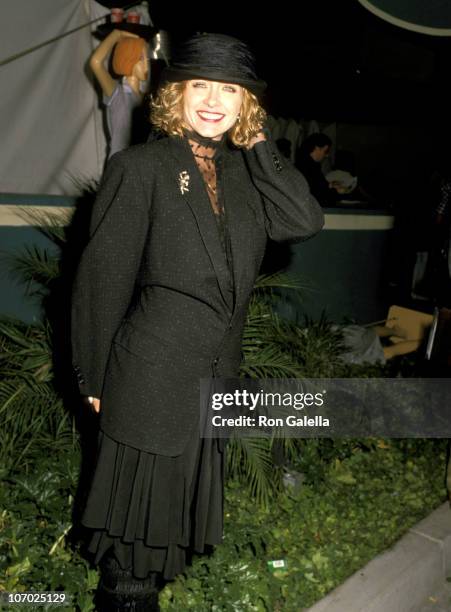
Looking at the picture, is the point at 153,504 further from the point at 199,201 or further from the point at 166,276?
the point at 199,201

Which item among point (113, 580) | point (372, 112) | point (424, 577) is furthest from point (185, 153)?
point (372, 112)

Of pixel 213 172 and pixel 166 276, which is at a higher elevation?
pixel 213 172

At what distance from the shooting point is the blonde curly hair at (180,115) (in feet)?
6.58

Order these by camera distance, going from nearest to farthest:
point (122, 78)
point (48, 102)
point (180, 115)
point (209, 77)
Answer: point (209, 77), point (180, 115), point (122, 78), point (48, 102)

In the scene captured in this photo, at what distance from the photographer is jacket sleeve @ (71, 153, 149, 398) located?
191 centimetres

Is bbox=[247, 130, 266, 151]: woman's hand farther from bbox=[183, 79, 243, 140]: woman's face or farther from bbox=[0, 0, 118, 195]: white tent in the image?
bbox=[0, 0, 118, 195]: white tent

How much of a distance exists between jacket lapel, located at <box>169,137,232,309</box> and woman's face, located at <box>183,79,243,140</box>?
83mm

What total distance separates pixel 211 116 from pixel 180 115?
111 mm

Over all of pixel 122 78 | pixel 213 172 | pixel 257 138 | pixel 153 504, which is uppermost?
pixel 257 138

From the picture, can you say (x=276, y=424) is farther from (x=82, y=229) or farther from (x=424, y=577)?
(x=82, y=229)

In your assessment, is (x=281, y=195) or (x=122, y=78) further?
(x=122, y=78)

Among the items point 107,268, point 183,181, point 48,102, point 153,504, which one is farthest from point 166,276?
point 48,102

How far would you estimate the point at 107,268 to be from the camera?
6.42 ft

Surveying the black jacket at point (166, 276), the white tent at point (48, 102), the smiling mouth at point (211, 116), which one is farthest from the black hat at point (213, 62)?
the white tent at point (48, 102)
